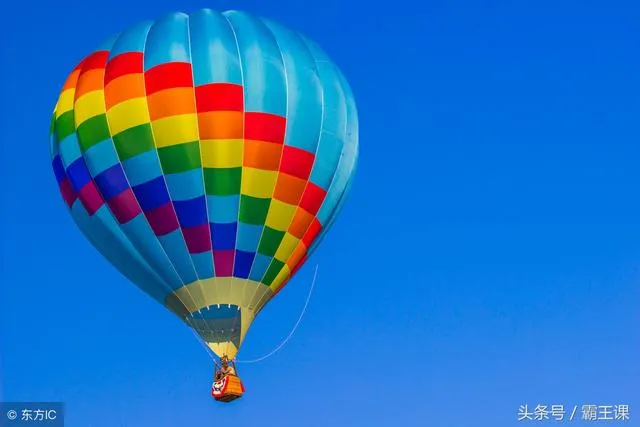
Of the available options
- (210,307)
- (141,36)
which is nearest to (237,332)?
(210,307)

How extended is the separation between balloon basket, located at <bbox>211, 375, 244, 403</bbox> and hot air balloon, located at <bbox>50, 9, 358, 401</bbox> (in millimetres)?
24

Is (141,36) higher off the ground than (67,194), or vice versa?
(141,36)

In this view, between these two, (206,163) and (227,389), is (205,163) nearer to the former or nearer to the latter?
(206,163)

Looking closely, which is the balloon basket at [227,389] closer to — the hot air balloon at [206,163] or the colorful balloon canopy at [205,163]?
the hot air balloon at [206,163]

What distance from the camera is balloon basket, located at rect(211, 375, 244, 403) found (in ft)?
102

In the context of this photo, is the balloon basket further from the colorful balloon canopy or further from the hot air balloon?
the colorful balloon canopy

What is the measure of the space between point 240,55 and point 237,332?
4.74 m

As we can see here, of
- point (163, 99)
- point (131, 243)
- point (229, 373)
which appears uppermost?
point (163, 99)

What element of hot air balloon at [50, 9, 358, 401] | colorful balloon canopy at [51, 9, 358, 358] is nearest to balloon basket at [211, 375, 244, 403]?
hot air balloon at [50, 9, 358, 401]

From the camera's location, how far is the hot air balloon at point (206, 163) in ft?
104

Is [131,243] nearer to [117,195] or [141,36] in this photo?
[117,195]

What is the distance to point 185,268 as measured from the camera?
1251 inches

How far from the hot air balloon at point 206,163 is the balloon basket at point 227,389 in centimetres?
Answer: 2

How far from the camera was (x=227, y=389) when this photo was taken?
102 feet
